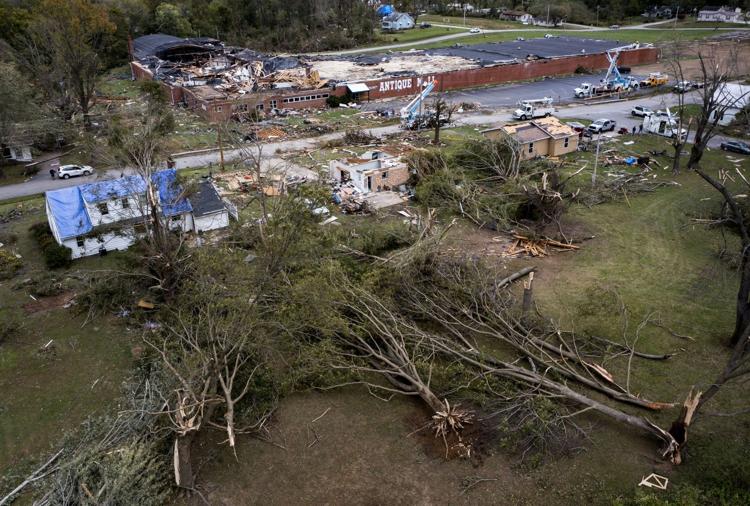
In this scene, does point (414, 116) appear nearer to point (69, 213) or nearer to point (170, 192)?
point (170, 192)

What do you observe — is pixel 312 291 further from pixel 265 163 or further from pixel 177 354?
pixel 265 163

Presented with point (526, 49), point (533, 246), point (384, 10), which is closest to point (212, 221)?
point (533, 246)

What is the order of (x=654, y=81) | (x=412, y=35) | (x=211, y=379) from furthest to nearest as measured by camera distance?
1. (x=412, y=35)
2. (x=654, y=81)
3. (x=211, y=379)

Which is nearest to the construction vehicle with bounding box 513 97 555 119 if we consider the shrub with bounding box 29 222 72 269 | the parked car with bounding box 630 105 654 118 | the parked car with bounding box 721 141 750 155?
the parked car with bounding box 630 105 654 118

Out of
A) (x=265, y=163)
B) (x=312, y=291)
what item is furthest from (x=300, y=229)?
(x=265, y=163)

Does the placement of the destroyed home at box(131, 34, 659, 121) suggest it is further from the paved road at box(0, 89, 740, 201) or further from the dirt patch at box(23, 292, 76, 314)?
the dirt patch at box(23, 292, 76, 314)

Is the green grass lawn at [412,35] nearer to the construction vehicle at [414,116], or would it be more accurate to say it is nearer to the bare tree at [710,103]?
the construction vehicle at [414,116]
